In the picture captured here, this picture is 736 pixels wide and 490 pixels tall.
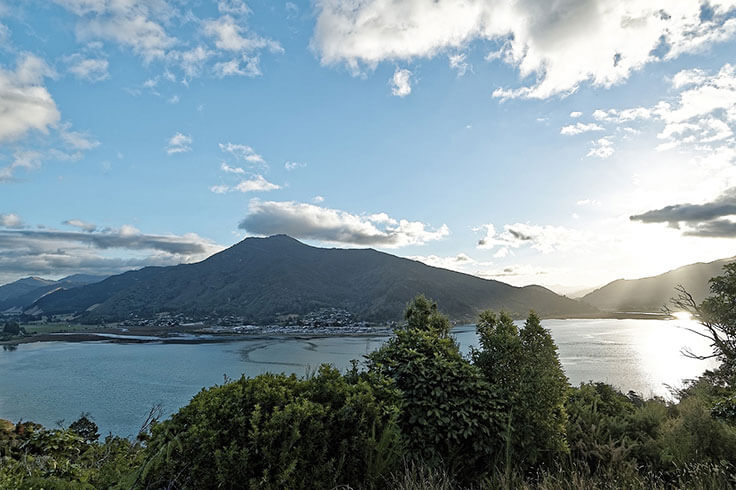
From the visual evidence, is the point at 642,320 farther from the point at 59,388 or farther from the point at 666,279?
the point at 59,388

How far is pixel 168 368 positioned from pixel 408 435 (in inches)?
2424

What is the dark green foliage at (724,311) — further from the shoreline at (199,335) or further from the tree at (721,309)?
the shoreline at (199,335)

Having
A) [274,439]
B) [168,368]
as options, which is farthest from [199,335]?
[274,439]

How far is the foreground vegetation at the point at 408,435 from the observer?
3.51m

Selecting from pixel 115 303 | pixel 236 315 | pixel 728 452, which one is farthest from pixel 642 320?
pixel 115 303

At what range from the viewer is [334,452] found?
155 inches

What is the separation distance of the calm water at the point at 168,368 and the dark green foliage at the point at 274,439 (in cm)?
2591

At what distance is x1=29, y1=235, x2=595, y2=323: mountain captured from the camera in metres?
134

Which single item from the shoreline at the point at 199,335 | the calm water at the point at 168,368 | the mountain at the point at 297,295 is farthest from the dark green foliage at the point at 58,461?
the mountain at the point at 297,295

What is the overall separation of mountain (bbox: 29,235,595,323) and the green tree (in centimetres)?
11129

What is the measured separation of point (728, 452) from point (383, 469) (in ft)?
23.4

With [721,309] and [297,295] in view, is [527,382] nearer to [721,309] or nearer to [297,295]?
[721,309]

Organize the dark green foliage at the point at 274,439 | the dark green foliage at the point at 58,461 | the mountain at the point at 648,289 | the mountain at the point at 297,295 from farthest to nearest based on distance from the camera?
the mountain at the point at 297,295, the mountain at the point at 648,289, the dark green foliage at the point at 274,439, the dark green foliage at the point at 58,461

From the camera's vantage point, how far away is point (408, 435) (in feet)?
16.9
